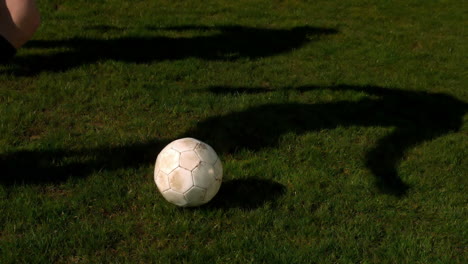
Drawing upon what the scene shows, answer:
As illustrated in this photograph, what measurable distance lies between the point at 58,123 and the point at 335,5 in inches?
320

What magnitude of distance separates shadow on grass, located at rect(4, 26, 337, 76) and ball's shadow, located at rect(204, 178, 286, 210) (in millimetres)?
3349

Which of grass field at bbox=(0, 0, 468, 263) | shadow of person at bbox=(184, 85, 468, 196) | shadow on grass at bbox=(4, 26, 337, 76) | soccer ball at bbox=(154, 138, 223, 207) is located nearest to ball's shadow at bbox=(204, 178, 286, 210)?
grass field at bbox=(0, 0, 468, 263)

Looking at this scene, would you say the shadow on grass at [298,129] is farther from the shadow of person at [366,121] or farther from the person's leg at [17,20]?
the person's leg at [17,20]

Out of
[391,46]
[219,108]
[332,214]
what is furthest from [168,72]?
[391,46]

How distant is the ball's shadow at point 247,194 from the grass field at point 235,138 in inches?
0.6

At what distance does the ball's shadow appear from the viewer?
4.22 metres

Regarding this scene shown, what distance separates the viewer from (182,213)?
4.06 metres

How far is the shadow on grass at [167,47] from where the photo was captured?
6.85 meters

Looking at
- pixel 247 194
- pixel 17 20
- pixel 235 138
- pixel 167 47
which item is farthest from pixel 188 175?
pixel 167 47

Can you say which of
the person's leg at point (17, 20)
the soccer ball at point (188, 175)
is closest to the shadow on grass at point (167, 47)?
the person's leg at point (17, 20)

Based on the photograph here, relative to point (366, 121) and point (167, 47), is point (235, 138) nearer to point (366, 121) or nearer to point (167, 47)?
point (366, 121)

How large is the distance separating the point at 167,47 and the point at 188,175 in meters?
4.23

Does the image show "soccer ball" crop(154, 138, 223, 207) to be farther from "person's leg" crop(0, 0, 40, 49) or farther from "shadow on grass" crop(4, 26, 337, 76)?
"shadow on grass" crop(4, 26, 337, 76)

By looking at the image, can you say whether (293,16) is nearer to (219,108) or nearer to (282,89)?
(282,89)
